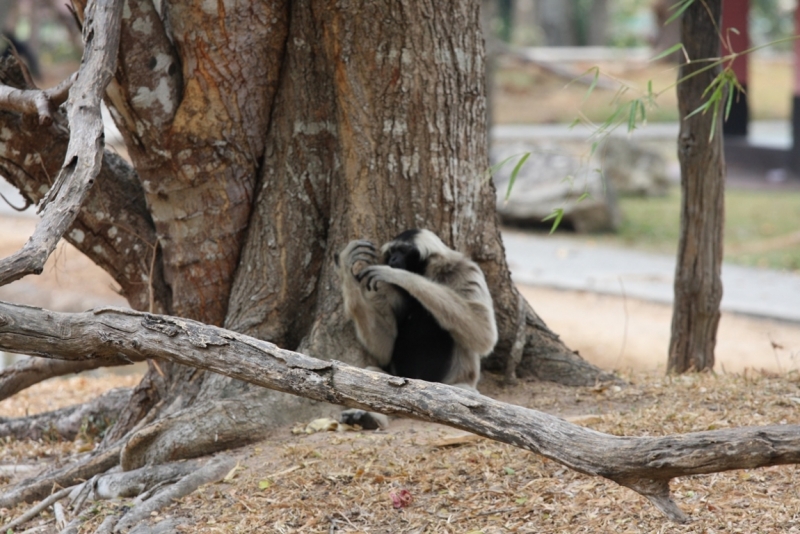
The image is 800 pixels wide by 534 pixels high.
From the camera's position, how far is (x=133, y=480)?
14.3ft

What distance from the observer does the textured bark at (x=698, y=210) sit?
5.79m

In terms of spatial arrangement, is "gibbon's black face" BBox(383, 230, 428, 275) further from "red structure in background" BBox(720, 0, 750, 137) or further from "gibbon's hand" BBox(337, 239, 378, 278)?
"red structure in background" BBox(720, 0, 750, 137)

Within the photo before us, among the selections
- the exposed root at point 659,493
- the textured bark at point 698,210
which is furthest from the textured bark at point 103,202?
the textured bark at point 698,210

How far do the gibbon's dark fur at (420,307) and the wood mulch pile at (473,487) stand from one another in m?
0.55

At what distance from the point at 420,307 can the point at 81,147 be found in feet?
8.96

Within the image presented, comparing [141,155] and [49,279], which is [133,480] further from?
[49,279]

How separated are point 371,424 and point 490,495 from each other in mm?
1185

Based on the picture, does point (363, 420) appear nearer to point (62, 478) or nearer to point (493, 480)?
point (493, 480)

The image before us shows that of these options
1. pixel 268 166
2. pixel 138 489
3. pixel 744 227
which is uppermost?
pixel 268 166

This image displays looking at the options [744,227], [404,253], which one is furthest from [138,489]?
[744,227]

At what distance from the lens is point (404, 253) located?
16.0 feet

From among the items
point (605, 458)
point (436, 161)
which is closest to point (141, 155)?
point (436, 161)

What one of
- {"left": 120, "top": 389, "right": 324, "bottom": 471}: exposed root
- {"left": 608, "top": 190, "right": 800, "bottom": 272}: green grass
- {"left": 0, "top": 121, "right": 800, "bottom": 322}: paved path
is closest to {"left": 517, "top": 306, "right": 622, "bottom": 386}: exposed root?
{"left": 120, "top": 389, "right": 324, "bottom": 471}: exposed root

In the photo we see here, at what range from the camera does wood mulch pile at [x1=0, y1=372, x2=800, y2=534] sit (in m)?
3.52
